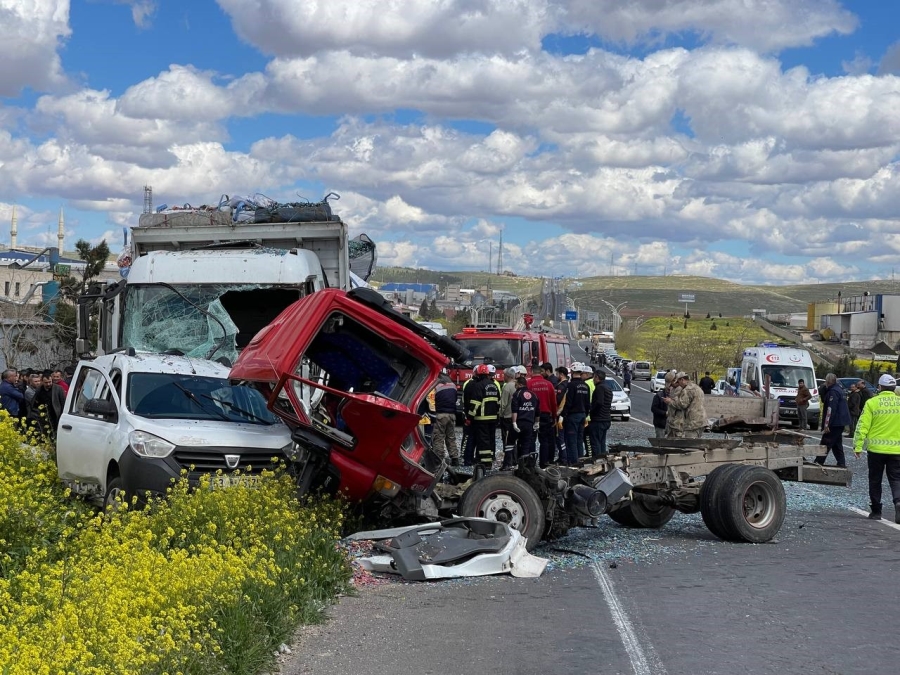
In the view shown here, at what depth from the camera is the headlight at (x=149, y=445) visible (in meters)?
10.4

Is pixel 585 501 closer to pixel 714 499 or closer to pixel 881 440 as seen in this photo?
pixel 714 499

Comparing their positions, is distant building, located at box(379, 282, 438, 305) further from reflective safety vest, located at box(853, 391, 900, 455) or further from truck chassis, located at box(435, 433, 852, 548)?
truck chassis, located at box(435, 433, 852, 548)

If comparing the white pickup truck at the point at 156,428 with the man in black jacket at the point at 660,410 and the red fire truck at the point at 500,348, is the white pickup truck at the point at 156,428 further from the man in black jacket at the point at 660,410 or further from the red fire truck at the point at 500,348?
the red fire truck at the point at 500,348

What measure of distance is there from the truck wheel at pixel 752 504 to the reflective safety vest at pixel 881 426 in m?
2.17

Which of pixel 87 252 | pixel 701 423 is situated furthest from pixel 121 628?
pixel 87 252

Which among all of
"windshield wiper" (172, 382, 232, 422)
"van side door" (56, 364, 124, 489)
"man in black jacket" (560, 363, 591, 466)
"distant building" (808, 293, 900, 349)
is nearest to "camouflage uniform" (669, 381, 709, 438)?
"man in black jacket" (560, 363, 591, 466)

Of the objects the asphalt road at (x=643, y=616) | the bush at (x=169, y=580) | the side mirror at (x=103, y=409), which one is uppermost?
the side mirror at (x=103, y=409)

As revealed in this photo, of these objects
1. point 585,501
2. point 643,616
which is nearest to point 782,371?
point 585,501

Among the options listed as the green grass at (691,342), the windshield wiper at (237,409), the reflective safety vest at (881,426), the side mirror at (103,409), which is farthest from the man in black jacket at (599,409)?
the green grass at (691,342)

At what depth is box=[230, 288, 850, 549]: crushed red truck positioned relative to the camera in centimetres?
998

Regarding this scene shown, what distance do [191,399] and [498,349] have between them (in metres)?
16.4

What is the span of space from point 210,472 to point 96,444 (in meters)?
1.50

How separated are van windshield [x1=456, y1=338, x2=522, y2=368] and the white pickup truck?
15.1m

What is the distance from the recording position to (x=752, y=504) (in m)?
11.5
